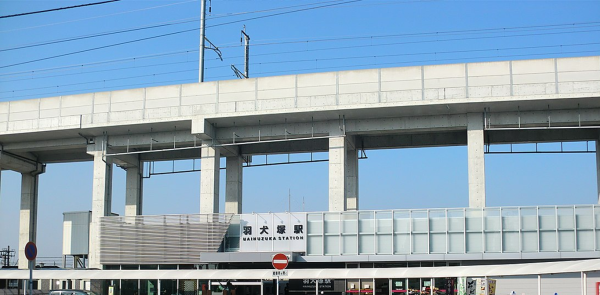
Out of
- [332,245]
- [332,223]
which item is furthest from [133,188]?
[332,245]

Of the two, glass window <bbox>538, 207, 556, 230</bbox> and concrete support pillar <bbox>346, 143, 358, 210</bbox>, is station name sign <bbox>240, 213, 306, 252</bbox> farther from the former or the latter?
glass window <bbox>538, 207, 556, 230</bbox>

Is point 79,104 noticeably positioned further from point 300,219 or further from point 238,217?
point 300,219

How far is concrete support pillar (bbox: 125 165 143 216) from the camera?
5475cm

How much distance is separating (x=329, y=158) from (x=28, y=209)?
26.0 metres

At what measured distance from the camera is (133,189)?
2168 inches

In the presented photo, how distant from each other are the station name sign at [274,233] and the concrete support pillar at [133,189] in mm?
13589

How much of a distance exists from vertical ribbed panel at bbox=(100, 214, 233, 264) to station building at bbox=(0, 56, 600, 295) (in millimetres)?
76

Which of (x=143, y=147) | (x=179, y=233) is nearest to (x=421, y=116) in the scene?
(x=179, y=233)

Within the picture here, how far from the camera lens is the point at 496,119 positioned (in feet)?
142

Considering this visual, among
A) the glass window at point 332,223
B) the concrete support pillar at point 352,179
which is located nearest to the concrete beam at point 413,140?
the concrete support pillar at point 352,179

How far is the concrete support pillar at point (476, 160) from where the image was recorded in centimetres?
4234

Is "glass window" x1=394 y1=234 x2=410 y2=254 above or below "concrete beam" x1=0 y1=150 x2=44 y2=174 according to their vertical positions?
below

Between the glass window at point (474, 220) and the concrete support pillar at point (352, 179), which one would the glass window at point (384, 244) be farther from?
the concrete support pillar at point (352, 179)

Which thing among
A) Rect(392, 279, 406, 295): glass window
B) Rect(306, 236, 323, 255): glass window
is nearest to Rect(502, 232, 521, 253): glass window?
Rect(392, 279, 406, 295): glass window
